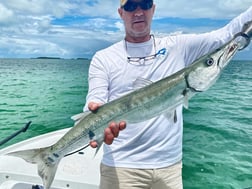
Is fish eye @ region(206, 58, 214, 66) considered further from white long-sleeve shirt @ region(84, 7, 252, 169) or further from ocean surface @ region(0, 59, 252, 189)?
ocean surface @ region(0, 59, 252, 189)

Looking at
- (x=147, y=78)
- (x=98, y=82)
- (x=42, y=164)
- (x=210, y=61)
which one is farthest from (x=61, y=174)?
(x=210, y=61)

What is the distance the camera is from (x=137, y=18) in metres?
3.42

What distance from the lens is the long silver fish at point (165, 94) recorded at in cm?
279

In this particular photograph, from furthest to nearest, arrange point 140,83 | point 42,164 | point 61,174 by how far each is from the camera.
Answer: point 61,174 < point 42,164 < point 140,83

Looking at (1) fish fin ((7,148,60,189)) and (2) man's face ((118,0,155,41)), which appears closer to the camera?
(1) fish fin ((7,148,60,189))

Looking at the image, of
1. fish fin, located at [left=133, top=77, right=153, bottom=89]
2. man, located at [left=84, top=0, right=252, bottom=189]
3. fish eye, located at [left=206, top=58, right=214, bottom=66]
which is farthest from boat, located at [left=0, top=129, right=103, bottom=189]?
fish eye, located at [left=206, top=58, right=214, bottom=66]

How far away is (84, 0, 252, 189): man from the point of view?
3.34m

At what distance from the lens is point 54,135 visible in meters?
7.54

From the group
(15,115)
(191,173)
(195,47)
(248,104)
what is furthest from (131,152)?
(248,104)

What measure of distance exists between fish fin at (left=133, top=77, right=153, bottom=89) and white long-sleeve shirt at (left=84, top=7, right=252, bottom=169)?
0.26 meters

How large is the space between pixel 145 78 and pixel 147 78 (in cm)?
8

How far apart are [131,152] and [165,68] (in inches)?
34.1

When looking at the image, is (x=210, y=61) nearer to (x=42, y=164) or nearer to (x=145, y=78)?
(x=145, y=78)

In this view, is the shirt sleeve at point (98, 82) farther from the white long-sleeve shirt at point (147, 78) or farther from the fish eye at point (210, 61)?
the fish eye at point (210, 61)
